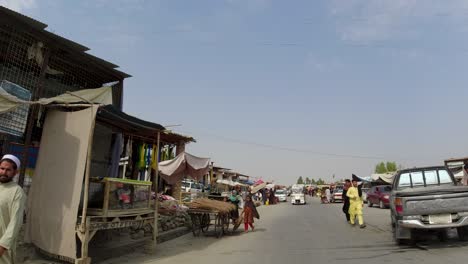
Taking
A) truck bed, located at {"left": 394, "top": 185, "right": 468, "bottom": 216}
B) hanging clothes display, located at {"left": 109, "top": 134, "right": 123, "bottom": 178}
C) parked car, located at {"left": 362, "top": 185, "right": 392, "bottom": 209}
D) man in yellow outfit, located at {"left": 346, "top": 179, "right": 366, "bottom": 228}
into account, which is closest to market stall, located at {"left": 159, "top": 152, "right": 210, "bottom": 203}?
hanging clothes display, located at {"left": 109, "top": 134, "right": 123, "bottom": 178}

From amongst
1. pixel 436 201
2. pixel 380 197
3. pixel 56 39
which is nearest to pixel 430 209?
pixel 436 201

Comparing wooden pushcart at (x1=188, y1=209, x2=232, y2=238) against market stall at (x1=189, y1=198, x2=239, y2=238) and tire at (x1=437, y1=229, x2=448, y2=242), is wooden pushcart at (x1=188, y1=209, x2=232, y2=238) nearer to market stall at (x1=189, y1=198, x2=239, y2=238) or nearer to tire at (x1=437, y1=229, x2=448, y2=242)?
market stall at (x1=189, y1=198, x2=239, y2=238)

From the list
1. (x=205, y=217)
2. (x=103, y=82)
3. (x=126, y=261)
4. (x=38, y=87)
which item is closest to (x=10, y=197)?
(x=126, y=261)

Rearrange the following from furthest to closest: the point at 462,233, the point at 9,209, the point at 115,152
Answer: the point at 115,152 → the point at 462,233 → the point at 9,209

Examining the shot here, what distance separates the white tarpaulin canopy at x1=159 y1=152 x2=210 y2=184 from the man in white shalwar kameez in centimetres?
1237

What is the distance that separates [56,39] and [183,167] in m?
8.40

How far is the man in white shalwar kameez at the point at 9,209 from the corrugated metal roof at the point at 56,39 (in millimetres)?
6134

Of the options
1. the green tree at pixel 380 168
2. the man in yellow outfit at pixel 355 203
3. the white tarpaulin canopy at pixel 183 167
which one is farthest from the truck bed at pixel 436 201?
the green tree at pixel 380 168

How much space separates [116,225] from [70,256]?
135 centimetres

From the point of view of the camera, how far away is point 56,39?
9.97m

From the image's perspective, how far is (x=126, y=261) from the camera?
357 inches

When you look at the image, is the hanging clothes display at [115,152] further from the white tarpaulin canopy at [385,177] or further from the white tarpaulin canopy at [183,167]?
the white tarpaulin canopy at [385,177]

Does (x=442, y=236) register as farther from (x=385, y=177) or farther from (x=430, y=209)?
(x=385, y=177)

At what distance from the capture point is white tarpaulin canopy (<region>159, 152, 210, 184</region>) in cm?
1658
